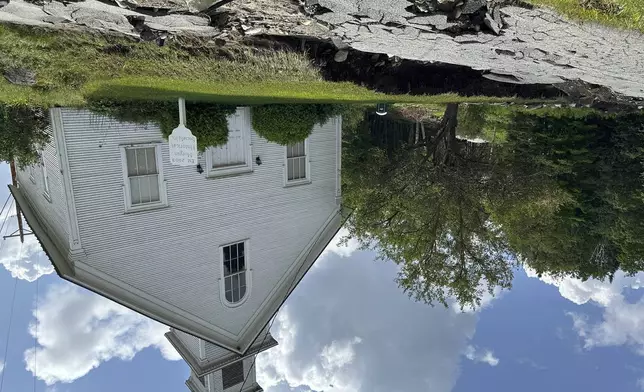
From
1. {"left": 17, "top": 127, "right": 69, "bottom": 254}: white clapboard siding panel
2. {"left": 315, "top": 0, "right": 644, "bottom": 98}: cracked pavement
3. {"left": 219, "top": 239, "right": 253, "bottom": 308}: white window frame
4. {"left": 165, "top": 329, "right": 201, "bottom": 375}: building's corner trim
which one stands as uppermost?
{"left": 315, "top": 0, "right": 644, "bottom": 98}: cracked pavement

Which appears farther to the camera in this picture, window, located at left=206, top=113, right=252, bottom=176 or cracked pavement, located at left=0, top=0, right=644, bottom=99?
window, located at left=206, top=113, right=252, bottom=176

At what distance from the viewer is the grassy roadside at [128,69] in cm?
693

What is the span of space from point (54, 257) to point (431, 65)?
10.1 m

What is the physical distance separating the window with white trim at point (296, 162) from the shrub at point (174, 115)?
208 centimetres

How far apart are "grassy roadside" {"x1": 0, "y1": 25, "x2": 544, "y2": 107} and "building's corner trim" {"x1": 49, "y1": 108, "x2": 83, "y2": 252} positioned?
14.1 inches

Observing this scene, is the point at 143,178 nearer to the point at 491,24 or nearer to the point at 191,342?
the point at 191,342

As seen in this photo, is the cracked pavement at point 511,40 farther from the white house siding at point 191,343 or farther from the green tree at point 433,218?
the white house siding at point 191,343

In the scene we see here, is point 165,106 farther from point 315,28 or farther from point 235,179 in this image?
point 315,28

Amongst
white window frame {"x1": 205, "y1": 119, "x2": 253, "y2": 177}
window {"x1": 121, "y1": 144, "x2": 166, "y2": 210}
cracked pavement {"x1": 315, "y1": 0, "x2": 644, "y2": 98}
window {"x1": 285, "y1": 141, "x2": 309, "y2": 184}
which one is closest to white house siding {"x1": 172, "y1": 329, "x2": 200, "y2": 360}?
window {"x1": 121, "y1": 144, "x2": 166, "y2": 210}

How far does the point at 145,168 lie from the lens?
9.38m

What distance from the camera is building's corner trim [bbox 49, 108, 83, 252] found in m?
8.04

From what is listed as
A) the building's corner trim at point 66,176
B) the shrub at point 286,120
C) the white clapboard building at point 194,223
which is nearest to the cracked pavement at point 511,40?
the shrub at point 286,120

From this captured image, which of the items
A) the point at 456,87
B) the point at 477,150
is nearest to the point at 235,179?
the point at 456,87

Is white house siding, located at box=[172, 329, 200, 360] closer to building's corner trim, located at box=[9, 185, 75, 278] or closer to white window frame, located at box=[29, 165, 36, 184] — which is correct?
building's corner trim, located at box=[9, 185, 75, 278]
